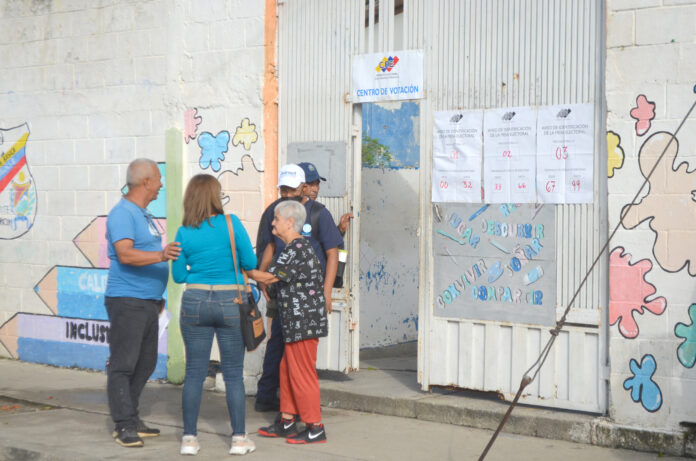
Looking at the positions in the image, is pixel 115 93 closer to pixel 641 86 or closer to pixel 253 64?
pixel 253 64

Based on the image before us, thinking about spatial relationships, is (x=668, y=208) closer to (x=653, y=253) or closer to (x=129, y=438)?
(x=653, y=253)

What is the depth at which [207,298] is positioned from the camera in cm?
562

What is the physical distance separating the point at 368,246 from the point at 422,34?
2950 mm

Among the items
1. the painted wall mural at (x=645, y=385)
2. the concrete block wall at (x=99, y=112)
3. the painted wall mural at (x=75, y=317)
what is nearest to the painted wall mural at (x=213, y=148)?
the concrete block wall at (x=99, y=112)

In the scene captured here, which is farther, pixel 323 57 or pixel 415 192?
pixel 415 192

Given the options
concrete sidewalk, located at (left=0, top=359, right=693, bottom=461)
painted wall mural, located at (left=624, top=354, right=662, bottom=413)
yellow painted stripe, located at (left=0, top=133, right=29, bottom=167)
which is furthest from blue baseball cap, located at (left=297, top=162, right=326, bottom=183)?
yellow painted stripe, located at (left=0, top=133, right=29, bottom=167)

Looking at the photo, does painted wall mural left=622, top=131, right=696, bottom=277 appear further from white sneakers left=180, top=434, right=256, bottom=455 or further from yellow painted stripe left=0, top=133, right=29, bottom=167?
yellow painted stripe left=0, top=133, right=29, bottom=167

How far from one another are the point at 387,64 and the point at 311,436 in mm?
3006

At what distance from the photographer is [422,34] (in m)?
7.04

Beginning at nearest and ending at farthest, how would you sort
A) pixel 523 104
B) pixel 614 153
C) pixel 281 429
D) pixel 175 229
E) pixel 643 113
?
pixel 643 113 < pixel 614 153 < pixel 281 429 < pixel 523 104 < pixel 175 229

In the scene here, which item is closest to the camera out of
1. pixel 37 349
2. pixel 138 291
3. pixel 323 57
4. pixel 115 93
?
pixel 138 291

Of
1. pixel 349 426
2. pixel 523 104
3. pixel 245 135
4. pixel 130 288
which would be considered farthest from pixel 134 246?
pixel 523 104

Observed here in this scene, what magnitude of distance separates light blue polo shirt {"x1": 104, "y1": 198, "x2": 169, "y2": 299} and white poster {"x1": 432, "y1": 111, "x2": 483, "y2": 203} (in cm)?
221

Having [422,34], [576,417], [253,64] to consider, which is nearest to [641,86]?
[422,34]
